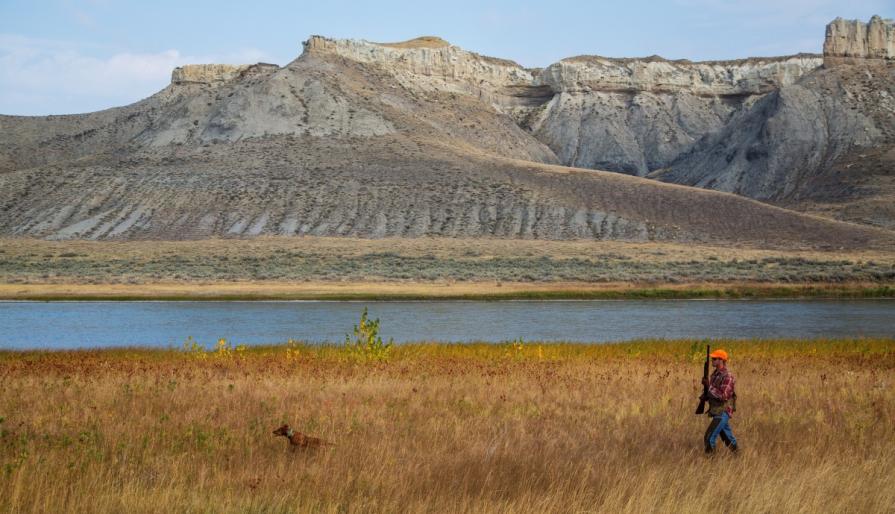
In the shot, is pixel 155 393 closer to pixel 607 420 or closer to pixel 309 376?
pixel 309 376

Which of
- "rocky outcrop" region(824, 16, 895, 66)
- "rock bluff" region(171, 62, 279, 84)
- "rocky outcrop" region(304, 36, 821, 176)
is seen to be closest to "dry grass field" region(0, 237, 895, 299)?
"rock bluff" region(171, 62, 279, 84)

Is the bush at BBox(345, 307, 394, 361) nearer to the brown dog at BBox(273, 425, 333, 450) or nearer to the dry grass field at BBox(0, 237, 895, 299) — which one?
the brown dog at BBox(273, 425, 333, 450)

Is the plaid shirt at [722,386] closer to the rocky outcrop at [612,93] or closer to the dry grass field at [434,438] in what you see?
the dry grass field at [434,438]

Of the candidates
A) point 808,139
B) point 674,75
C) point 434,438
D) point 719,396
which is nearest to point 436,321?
point 434,438

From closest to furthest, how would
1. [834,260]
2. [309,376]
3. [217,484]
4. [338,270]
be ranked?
[217,484], [309,376], [338,270], [834,260]

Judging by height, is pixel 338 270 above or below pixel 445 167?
below

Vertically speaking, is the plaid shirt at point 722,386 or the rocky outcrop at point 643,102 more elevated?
the rocky outcrop at point 643,102

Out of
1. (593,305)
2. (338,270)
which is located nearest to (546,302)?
(593,305)

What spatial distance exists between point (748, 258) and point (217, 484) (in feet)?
231

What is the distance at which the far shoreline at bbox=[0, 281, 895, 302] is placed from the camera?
54.7m

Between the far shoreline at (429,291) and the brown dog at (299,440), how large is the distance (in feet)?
140

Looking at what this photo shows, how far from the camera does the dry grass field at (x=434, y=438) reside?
977cm

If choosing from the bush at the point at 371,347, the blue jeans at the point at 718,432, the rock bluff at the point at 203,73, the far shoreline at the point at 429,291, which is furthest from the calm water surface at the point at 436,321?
the rock bluff at the point at 203,73

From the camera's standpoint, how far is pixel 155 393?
15.6 meters
